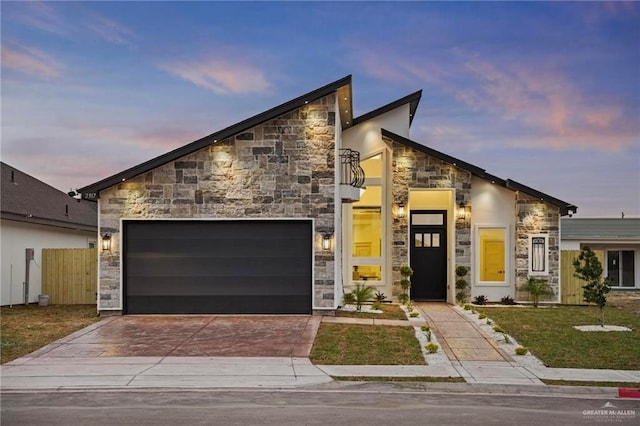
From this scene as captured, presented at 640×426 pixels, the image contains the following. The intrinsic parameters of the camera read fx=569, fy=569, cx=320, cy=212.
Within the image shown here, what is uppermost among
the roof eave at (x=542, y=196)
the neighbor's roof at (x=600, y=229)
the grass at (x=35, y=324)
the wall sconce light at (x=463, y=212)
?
the roof eave at (x=542, y=196)

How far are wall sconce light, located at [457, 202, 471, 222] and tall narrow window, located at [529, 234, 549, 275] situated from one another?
205 centimetres

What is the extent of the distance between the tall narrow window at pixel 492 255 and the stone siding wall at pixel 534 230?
1.62ft

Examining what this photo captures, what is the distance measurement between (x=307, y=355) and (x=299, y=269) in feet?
15.9

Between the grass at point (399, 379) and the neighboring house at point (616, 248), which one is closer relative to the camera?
the grass at point (399, 379)

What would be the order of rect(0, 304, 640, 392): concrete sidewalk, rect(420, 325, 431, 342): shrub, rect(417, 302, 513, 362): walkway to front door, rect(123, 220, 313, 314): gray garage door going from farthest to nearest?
rect(123, 220, 313, 314): gray garage door
rect(420, 325, 431, 342): shrub
rect(417, 302, 513, 362): walkway to front door
rect(0, 304, 640, 392): concrete sidewalk

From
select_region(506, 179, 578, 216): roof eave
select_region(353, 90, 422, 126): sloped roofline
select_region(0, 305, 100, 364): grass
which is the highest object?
select_region(353, 90, 422, 126): sloped roofline

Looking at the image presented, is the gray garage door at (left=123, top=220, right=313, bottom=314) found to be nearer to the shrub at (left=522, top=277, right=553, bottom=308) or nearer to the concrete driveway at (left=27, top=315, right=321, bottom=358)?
the concrete driveway at (left=27, top=315, right=321, bottom=358)

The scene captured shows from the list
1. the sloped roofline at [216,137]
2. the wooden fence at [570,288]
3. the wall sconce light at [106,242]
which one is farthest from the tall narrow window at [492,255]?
the wall sconce light at [106,242]

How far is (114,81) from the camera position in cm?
1767

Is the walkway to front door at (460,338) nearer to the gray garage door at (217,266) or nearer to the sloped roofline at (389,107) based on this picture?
the gray garage door at (217,266)

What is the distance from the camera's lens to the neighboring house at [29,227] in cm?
1705

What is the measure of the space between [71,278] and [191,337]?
27.6ft

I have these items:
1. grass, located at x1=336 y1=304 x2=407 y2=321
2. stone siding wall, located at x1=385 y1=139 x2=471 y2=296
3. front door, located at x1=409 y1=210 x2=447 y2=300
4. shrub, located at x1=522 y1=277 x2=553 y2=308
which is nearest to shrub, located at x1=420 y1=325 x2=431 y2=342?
grass, located at x1=336 y1=304 x2=407 y2=321

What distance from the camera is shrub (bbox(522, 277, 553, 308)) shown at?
17.3 m
